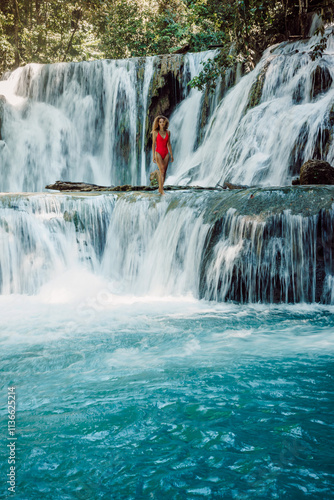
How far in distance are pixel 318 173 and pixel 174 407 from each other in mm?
5885

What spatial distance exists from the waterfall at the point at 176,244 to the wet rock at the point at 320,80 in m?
4.57

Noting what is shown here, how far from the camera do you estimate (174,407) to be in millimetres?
3371

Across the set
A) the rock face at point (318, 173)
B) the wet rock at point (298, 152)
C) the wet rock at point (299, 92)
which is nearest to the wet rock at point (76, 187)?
the wet rock at point (298, 152)

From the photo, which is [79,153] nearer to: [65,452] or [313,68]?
[313,68]

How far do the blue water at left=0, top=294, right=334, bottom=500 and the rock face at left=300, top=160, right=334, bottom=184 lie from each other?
2.99 meters

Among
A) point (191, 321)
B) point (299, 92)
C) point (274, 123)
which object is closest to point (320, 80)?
point (299, 92)

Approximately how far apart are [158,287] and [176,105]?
11.3m

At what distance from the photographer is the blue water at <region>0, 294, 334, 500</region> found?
252cm

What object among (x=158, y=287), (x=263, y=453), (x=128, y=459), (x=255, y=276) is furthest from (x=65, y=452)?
(x=158, y=287)

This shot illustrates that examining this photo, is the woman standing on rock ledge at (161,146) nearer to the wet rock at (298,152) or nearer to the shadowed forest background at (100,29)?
the wet rock at (298,152)

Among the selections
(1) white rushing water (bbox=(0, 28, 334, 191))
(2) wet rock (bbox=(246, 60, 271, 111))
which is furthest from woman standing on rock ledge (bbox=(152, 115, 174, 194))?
(2) wet rock (bbox=(246, 60, 271, 111))

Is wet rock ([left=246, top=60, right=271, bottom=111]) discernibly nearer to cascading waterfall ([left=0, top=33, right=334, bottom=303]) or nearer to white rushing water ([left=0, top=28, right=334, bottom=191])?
cascading waterfall ([left=0, top=33, right=334, bottom=303])

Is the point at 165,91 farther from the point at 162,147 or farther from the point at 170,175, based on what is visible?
the point at 162,147

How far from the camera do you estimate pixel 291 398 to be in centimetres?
344
